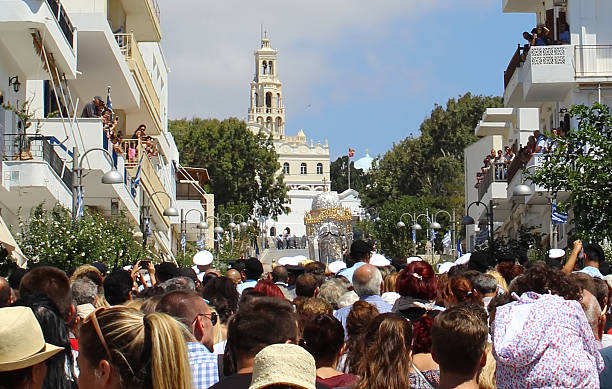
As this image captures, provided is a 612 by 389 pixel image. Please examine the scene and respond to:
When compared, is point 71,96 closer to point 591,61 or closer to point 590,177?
point 591,61

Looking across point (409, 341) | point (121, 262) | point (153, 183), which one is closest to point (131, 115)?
point (153, 183)

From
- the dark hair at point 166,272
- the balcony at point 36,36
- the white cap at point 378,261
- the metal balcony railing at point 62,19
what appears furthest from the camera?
the metal balcony railing at point 62,19

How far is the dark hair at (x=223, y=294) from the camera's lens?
9953mm

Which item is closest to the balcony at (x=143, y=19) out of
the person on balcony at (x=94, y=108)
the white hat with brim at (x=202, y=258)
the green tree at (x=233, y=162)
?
the person on balcony at (x=94, y=108)

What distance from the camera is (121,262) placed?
25750 mm

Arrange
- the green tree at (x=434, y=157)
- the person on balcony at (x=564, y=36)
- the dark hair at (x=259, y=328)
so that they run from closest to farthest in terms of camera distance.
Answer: the dark hair at (x=259, y=328)
the person on balcony at (x=564, y=36)
the green tree at (x=434, y=157)

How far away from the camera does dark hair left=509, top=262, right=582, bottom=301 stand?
769 cm

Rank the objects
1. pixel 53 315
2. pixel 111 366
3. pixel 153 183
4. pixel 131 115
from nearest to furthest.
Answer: pixel 111 366 → pixel 53 315 → pixel 131 115 → pixel 153 183

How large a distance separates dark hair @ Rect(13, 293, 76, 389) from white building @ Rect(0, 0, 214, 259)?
1721 cm

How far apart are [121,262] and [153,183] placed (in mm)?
18669

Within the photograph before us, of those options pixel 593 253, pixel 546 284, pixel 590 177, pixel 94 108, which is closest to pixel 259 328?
pixel 546 284

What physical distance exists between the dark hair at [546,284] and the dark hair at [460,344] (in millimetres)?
1334

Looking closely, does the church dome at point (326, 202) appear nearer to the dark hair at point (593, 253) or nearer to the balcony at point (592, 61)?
the balcony at point (592, 61)

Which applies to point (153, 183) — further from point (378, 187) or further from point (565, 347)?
point (378, 187)
